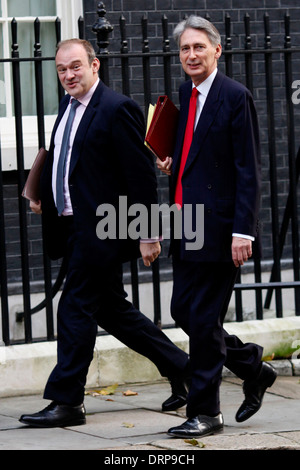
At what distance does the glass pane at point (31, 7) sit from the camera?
29.3ft

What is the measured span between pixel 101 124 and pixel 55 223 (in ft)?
1.91

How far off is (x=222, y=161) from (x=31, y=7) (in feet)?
12.1

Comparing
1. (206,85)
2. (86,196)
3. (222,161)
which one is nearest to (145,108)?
(86,196)

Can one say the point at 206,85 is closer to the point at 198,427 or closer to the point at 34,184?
the point at 34,184

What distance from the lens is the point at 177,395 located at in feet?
21.5

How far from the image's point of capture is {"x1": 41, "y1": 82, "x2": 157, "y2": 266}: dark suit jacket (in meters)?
6.08

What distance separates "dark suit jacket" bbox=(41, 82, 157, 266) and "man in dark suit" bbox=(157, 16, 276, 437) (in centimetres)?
25

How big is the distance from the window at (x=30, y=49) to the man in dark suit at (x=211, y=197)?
9.68 ft

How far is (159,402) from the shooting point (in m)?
6.86

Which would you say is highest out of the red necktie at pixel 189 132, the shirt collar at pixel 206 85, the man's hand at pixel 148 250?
the shirt collar at pixel 206 85

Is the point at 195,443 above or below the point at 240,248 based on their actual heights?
below

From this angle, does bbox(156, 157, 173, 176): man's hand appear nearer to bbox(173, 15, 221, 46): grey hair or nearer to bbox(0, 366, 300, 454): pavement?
bbox(173, 15, 221, 46): grey hair

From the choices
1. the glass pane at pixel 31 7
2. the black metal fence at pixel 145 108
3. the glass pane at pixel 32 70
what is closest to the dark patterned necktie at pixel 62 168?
the black metal fence at pixel 145 108

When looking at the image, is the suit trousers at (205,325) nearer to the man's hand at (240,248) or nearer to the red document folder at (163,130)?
the man's hand at (240,248)
